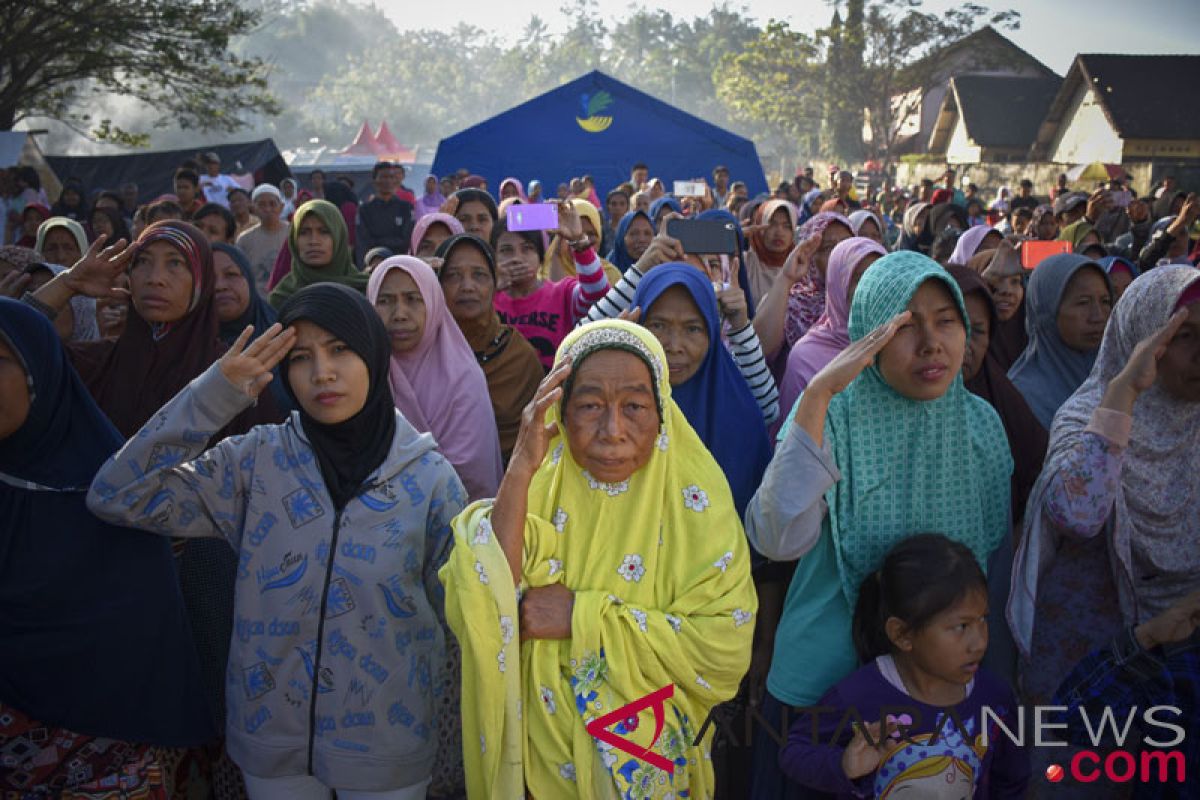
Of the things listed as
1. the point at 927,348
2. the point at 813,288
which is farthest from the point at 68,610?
the point at 813,288

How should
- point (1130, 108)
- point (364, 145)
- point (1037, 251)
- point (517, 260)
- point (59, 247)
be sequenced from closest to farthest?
point (1037, 251), point (517, 260), point (59, 247), point (1130, 108), point (364, 145)

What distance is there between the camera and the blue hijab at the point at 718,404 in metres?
2.68

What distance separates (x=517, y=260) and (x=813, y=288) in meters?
1.64

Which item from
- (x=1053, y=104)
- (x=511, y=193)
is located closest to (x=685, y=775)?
(x=511, y=193)

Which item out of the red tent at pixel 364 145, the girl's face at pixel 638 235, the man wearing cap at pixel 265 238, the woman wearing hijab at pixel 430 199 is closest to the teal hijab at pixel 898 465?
the girl's face at pixel 638 235

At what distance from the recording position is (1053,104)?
2972cm

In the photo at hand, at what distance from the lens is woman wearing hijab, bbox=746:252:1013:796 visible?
2.23 metres

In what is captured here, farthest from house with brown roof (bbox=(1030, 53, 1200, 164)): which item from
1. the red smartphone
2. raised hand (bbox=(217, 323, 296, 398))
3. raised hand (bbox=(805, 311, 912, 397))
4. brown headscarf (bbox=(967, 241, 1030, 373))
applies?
raised hand (bbox=(217, 323, 296, 398))

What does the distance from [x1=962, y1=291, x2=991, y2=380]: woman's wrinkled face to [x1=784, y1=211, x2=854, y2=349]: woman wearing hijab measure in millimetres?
1086

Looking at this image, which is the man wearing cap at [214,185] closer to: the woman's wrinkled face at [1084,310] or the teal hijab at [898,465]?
the woman's wrinkled face at [1084,310]

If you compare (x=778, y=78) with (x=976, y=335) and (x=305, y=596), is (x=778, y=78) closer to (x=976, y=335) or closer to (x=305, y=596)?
(x=976, y=335)

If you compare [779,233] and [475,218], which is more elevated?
[475,218]

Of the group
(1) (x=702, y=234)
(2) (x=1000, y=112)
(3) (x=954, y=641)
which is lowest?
(3) (x=954, y=641)

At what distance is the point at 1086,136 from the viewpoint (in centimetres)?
2806
